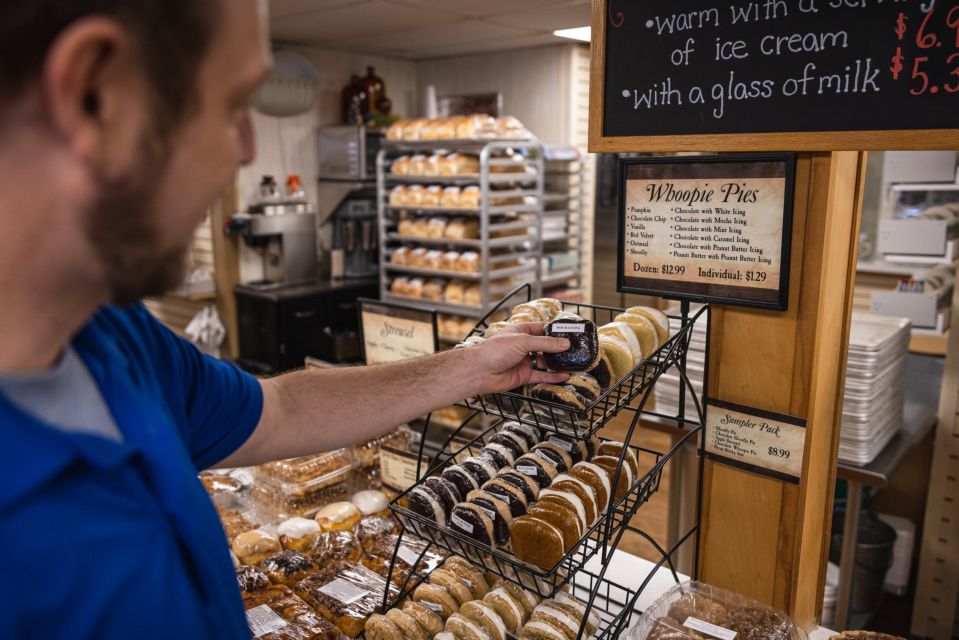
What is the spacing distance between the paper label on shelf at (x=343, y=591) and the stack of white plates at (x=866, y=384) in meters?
1.12

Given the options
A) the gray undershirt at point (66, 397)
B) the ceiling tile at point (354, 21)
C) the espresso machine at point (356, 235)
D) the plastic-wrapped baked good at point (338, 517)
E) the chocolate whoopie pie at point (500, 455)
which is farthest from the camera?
the espresso machine at point (356, 235)

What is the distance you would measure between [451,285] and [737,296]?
143 inches

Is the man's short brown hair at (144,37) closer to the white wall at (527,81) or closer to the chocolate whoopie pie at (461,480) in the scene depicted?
the chocolate whoopie pie at (461,480)

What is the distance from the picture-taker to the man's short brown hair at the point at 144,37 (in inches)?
20.6

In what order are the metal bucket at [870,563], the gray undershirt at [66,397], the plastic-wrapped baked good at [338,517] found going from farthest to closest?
the metal bucket at [870,563] → the plastic-wrapped baked good at [338,517] → the gray undershirt at [66,397]

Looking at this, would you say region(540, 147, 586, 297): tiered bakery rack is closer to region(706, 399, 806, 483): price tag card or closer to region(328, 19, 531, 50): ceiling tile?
region(328, 19, 531, 50): ceiling tile

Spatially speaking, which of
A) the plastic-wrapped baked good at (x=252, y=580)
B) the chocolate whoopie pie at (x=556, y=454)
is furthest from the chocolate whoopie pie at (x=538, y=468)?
the plastic-wrapped baked good at (x=252, y=580)

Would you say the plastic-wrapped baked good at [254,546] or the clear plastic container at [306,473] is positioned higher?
the clear plastic container at [306,473]

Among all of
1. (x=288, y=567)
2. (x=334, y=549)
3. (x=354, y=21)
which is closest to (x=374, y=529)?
(x=334, y=549)

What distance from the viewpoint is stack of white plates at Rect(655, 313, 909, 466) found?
225cm

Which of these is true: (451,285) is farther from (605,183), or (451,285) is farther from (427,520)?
(427,520)

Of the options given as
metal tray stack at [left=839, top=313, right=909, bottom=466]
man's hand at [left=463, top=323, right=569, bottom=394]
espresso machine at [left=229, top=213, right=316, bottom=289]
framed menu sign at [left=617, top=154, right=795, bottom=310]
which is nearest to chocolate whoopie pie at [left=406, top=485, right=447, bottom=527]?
man's hand at [left=463, top=323, right=569, bottom=394]

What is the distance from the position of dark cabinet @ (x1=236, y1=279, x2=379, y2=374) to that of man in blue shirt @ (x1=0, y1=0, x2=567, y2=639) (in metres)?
4.65

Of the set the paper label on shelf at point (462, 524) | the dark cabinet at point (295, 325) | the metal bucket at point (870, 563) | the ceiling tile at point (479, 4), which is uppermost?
the ceiling tile at point (479, 4)
